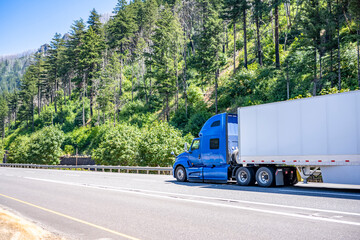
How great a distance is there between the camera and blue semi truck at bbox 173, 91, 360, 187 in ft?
39.4

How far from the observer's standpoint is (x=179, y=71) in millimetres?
63969

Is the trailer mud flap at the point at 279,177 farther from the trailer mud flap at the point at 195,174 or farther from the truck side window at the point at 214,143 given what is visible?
the trailer mud flap at the point at 195,174

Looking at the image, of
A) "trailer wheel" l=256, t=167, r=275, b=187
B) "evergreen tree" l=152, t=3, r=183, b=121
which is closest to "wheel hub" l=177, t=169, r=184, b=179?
"trailer wheel" l=256, t=167, r=275, b=187

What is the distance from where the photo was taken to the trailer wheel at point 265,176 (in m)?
14.5

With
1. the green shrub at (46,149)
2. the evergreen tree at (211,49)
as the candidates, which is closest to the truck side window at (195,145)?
the evergreen tree at (211,49)

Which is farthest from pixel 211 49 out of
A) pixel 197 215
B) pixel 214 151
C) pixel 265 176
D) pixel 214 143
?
pixel 197 215

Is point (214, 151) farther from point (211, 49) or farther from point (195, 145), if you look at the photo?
point (211, 49)

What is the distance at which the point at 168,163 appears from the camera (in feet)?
120

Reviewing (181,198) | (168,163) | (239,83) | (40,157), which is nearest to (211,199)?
(181,198)

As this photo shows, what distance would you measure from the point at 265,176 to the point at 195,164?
482cm

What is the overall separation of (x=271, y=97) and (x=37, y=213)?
102 feet

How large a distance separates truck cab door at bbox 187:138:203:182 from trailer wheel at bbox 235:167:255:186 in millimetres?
2614

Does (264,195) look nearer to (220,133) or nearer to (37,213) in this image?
(220,133)

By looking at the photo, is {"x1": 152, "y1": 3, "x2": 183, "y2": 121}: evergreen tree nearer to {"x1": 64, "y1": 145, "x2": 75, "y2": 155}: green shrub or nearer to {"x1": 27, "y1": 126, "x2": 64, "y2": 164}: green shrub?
{"x1": 64, "y1": 145, "x2": 75, "y2": 155}: green shrub
